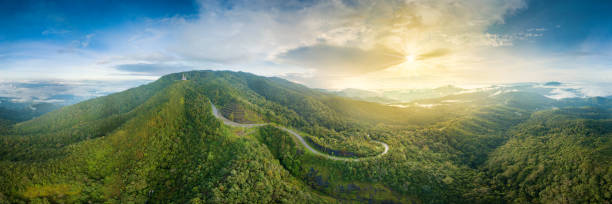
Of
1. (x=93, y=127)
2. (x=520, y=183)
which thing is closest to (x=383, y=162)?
(x=520, y=183)

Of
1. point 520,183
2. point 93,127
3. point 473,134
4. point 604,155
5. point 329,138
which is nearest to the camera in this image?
point 604,155

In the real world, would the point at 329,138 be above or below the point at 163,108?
below

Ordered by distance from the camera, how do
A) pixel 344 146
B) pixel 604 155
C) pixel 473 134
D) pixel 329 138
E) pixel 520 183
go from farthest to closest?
pixel 473 134
pixel 329 138
pixel 344 146
pixel 520 183
pixel 604 155

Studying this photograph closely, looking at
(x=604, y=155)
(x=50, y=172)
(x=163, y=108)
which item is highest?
(x=163, y=108)

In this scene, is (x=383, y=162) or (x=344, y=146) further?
(x=344, y=146)

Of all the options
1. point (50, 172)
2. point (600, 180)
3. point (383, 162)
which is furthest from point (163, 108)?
point (600, 180)

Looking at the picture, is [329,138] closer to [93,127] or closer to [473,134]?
[473,134]
